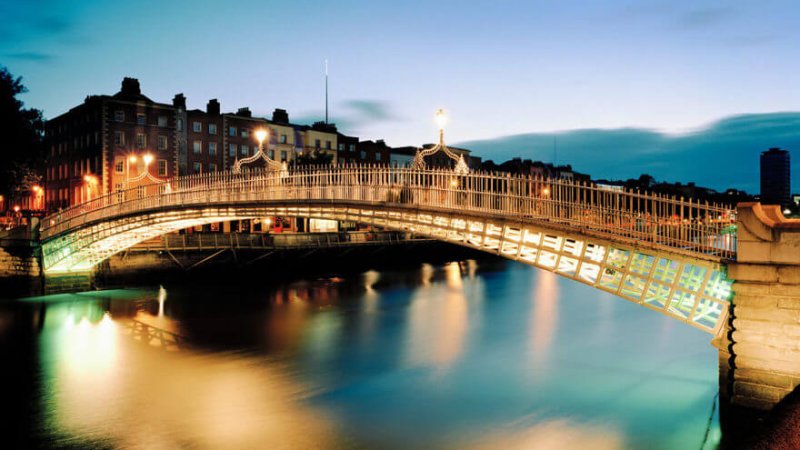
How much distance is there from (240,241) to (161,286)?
18.3 feet

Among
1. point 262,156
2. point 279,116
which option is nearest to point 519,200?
point 262,156

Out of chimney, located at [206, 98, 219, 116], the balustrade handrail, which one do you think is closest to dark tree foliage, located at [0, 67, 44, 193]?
the balustrade handrail

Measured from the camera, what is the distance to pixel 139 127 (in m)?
51.0

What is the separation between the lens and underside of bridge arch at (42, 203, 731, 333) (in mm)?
12109

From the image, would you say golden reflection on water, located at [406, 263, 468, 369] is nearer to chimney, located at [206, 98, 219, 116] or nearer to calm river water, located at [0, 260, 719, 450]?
calm river water, located at [0, 260, 719, 450]

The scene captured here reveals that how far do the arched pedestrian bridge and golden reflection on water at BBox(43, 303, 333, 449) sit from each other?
5.58 m

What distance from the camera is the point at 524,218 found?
1414cm

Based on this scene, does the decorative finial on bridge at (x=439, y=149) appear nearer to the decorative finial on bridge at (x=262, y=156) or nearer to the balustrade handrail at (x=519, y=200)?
the balustrade handrail at (x=519, y=200)

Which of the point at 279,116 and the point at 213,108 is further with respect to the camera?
the point at 279,116

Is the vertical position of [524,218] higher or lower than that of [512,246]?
higher

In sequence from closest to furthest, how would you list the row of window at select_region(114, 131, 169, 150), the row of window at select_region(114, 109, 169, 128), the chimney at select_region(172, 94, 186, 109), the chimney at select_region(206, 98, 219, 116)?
the row of window at select_region(114, 131, 169, 150)
the row of window at select_region(114, 109, 169, 128)
the chimney at select_region(172, 94, 186, 109)
the chimney at select_region(206, 98, 219, 116)

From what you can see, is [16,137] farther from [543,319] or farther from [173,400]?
[543,319]

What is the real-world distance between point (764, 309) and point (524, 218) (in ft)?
17.3

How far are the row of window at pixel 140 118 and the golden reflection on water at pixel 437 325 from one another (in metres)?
29.8
